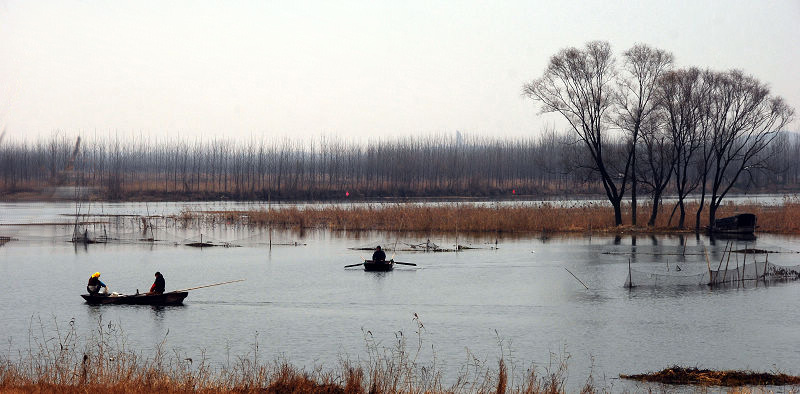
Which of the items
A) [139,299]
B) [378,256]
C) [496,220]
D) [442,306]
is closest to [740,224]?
[496,220]

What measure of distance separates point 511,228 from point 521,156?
83341mm

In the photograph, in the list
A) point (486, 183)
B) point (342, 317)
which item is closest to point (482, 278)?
point (342, 317)

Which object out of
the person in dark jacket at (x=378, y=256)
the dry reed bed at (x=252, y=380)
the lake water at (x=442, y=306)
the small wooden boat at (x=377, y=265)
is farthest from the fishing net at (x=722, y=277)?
the dry reed bed at (x=252, y=380)

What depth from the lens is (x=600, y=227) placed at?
5103 centimetres

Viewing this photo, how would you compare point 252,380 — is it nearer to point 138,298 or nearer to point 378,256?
point 138,298

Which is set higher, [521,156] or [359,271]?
A: [521,156]

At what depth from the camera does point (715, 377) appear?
15.8 m

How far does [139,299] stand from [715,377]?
A: 58.9 feet

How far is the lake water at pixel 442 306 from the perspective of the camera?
19.1 meters

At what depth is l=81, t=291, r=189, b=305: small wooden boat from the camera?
25734 mm

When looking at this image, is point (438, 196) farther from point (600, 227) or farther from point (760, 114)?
point (760, 114)

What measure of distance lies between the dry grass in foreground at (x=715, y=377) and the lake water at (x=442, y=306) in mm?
798

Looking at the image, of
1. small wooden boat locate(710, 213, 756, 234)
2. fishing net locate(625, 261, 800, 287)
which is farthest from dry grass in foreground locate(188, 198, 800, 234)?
fishing net locate(625, 261, 800, 287)

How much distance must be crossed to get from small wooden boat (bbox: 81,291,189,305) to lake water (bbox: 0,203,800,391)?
32 centimetres
